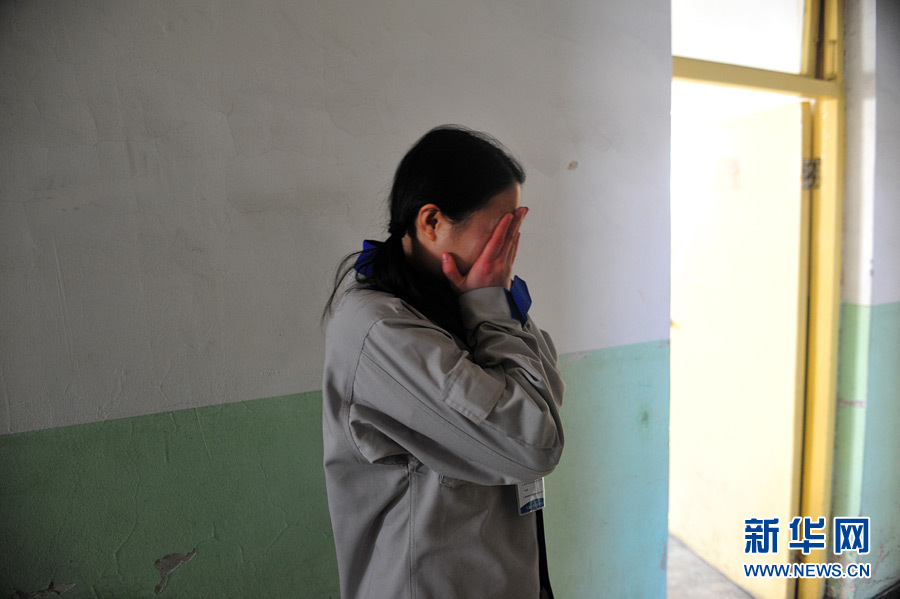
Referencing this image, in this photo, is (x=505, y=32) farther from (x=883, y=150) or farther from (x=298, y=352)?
(x=883, y=150)

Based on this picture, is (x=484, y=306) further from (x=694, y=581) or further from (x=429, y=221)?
(x=694, y=581)

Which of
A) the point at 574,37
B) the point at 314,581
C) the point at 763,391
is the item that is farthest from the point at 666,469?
the point at 574,37

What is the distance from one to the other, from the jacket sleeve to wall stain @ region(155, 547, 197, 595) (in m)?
0.67

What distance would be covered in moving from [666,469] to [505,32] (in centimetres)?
153

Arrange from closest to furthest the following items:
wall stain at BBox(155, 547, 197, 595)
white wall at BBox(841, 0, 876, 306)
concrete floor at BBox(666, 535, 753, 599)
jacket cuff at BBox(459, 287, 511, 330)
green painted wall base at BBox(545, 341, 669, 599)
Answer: jacket cuff at BBox(459, 287, 511, 330), wall stain at BBox(155, 547, 197, 595), green painted wall base at BBox(545, 341, 669, 599), white wall at BBox(841, 0, 876, 306), concrete floor at BBox(666, 535, 753, 599)

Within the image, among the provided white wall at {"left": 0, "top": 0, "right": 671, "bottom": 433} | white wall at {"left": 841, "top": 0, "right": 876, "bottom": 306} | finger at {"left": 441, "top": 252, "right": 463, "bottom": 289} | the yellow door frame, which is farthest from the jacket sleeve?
white wall at {"left": 841, "top": 0, "right": 876, "bottom": 306}

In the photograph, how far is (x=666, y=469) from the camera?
182 centimetres

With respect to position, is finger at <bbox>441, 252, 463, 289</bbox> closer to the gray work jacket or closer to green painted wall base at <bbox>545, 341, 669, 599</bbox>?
the gray work jacket

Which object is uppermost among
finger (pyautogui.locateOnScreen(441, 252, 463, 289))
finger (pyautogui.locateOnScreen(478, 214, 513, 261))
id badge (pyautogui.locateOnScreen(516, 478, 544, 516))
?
finger (pyautogui.locateOnScreen(478, 214, 513, 261))

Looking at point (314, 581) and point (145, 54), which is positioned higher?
point (145, 54)

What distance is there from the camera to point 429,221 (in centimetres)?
88

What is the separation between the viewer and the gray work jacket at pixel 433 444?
779 millimetres

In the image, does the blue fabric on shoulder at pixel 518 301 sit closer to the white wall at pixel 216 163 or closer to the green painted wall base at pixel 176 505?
the white wall at pixel 216 163

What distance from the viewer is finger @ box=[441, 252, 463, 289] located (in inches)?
35.1
